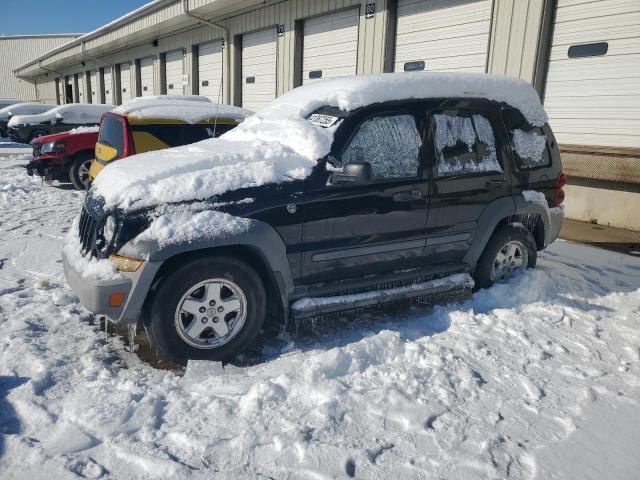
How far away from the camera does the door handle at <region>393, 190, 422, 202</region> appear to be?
12.9 ft

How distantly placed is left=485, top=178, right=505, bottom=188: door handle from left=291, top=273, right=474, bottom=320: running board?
2.66 ft

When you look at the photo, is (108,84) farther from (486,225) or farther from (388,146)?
(486,225)

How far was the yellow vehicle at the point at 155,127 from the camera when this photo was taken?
6617 mm

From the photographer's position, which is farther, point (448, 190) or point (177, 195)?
point (448, 190)

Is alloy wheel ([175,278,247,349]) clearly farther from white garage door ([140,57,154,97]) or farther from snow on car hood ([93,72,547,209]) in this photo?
white garage door ([140,57,154,97])

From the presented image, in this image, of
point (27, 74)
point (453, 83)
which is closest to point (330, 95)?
point (453, 83)

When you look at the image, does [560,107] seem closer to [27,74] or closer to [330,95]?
[330,95]

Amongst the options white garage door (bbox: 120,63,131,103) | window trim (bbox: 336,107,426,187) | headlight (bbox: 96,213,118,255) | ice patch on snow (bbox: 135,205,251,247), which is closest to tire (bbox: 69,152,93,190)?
headlight (bbox: 96,213,118,255)

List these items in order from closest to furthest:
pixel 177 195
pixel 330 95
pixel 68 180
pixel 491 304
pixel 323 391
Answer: pixel 323 391, pixel 177 195, pixel 330 95, pixel 491 304, pixel 68 180

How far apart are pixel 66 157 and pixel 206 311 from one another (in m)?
7.91

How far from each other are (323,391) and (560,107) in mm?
7329

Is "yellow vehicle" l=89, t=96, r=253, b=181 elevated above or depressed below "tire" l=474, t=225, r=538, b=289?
above

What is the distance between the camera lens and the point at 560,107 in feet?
27.4

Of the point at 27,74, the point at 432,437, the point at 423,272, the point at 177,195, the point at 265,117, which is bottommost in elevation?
the point at 432,437
